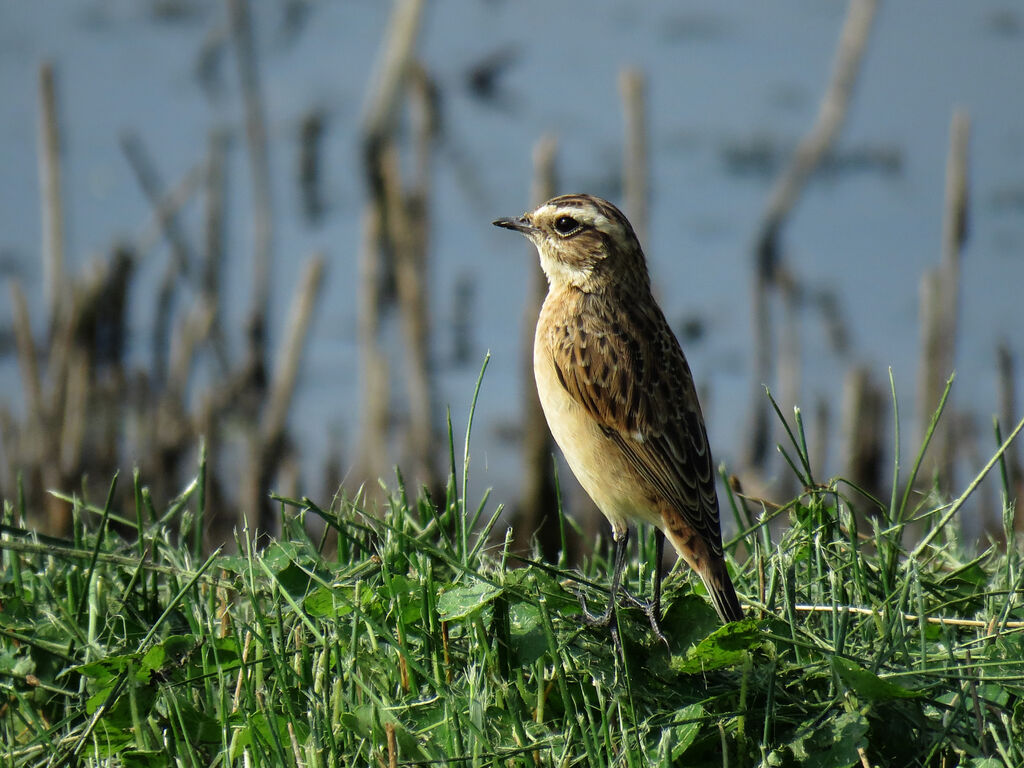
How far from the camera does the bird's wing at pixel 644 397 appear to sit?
453cm

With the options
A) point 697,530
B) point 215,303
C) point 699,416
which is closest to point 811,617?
point 697,530

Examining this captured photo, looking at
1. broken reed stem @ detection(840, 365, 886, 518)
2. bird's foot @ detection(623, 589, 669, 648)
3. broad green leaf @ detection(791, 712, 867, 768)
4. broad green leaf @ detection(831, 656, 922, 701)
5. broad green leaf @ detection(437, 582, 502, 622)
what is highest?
broad green leaf @ detection(437, 582, 502, 622)

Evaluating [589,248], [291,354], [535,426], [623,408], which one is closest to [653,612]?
[623,408]

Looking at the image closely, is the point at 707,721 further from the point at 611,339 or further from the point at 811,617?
the point at 611,339

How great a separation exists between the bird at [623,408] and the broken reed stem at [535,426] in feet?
14.8

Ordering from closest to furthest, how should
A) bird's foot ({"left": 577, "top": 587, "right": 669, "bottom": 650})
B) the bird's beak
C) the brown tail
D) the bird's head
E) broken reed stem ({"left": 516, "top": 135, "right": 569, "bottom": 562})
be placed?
1. bird's foot ({"left": 577, "top": 587, "right": 669, "bottom": 650})
2. the brown tail
3. the bird's head
4. the bird's beak
5. broken reed stem ({"left": 516, "top": 135, "right": 569, "bottom": 562})

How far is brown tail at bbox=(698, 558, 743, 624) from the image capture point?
12.2 feet

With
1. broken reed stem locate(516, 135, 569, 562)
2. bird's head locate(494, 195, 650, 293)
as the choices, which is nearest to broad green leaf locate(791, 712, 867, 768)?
bird's head locate(494, 195, 650, 293)

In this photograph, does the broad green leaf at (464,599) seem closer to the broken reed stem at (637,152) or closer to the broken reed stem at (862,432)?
the broken reed stem at (637,152)

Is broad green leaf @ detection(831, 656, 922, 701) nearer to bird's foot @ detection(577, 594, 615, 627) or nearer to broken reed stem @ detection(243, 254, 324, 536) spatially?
bird's foot @ detection(577, 594, 615, 627)

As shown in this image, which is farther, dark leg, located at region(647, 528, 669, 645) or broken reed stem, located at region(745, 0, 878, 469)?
broken reed stem, located at region(745, 0, 878, 469)

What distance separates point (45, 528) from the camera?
10.4m

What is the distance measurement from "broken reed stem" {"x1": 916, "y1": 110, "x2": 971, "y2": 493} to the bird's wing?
6034 millimetres

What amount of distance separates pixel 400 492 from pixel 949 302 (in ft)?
24.2
